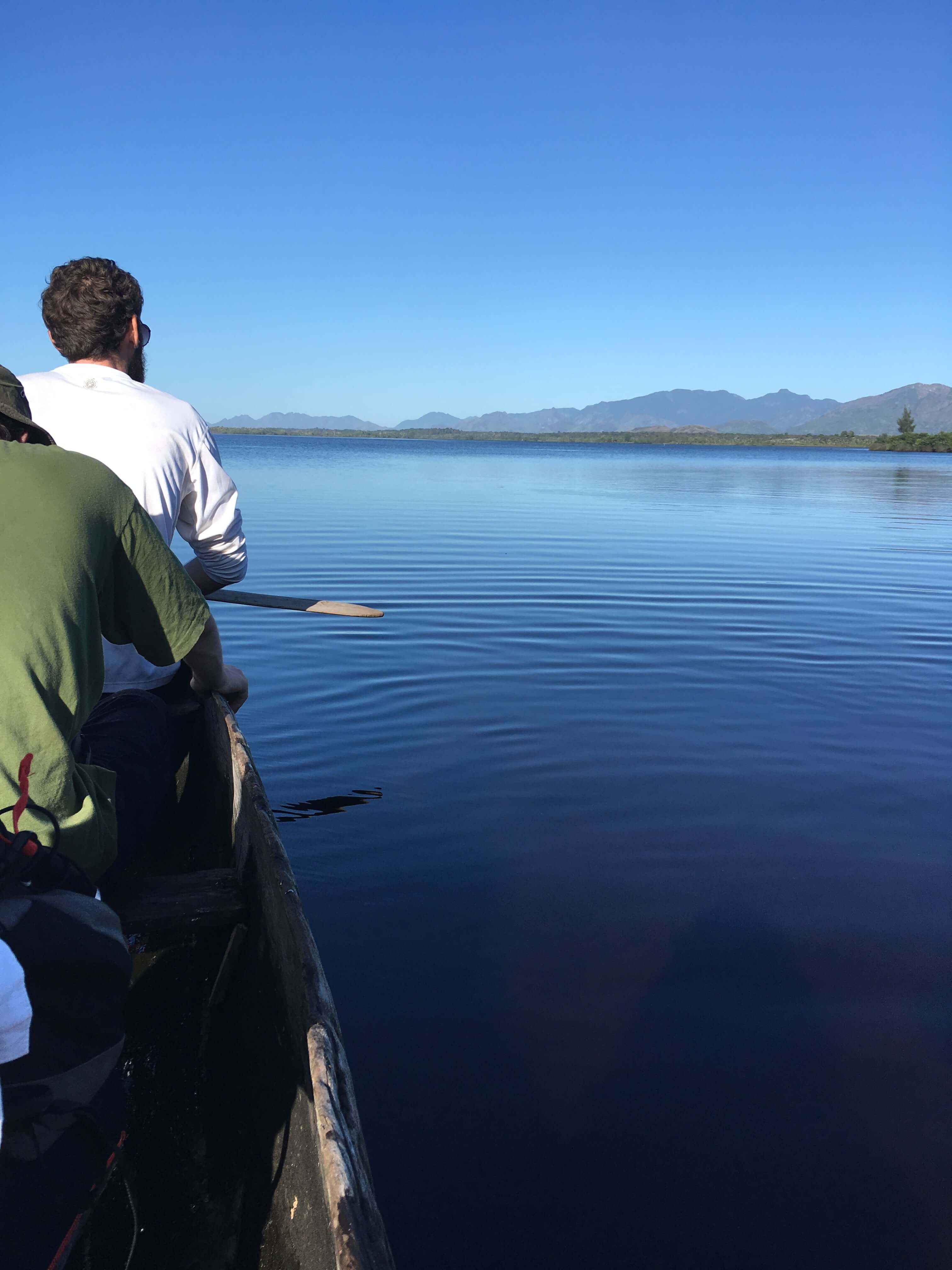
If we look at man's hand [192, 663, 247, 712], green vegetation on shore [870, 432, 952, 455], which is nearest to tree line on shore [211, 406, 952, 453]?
green vegetation on shore [870, 432, 952, 455]

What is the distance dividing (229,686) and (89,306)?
150 cm

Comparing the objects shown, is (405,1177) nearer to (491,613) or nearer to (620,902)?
(620,902)

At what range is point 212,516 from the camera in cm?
346

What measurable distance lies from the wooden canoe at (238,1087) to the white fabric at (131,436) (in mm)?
575

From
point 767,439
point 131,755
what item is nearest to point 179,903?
point 131,755

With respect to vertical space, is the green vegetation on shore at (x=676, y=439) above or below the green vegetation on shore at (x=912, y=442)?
above

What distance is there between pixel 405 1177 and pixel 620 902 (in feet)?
5.66

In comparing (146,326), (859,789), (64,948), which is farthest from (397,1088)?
(859,789)

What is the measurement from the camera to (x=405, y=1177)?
2779 millimetres

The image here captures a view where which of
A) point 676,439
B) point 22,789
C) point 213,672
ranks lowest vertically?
point 213,672

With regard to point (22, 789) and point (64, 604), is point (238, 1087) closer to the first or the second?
point (22, 789)

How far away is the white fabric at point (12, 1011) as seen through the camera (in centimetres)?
137

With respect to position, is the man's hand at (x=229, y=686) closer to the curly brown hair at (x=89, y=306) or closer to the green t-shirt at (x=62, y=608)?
the curly brown hair at (x=89, y=306)

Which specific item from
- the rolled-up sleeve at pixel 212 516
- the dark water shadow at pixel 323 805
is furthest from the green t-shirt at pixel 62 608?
the dark water shadow at pixel 323 805
